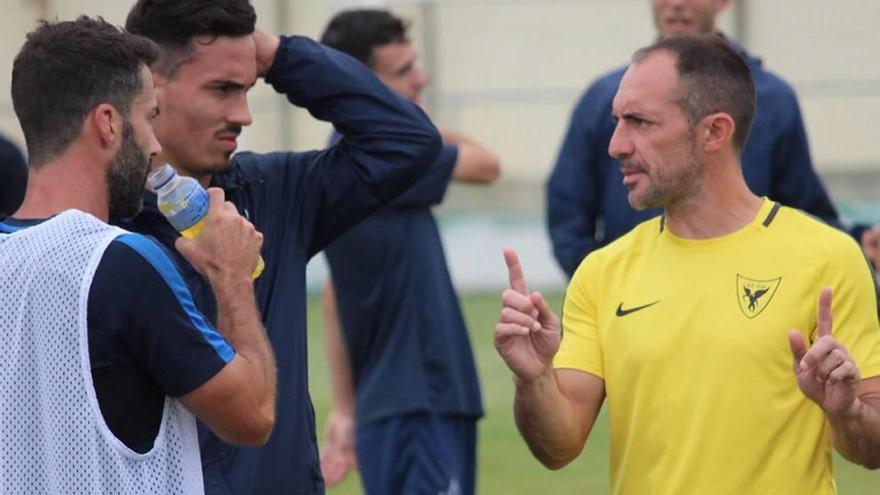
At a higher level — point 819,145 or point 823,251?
point 823,251

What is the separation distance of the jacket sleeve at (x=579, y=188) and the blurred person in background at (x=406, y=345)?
47cm

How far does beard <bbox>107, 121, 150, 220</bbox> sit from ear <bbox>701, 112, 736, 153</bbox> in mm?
1494

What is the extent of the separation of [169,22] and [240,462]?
109 cm

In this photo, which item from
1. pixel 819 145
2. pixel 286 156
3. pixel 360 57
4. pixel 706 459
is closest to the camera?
pixel 706 459

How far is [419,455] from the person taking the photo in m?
6.77

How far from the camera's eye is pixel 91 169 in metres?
3.73

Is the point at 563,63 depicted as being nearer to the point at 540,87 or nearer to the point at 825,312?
the point at 540,87

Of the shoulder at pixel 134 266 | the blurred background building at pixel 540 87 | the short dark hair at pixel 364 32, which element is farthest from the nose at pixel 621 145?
the blurred background building at pixel 540 87

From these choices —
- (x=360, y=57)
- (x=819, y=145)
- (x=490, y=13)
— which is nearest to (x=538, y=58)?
(x=490, y=13)

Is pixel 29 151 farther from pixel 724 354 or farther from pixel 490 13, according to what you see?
pixel 490 13

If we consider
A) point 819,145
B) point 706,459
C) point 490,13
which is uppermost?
point 706,459

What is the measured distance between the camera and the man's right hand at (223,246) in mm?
3842

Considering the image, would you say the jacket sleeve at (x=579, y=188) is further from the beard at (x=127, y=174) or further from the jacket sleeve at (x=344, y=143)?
the beard at (x=127, y=174)

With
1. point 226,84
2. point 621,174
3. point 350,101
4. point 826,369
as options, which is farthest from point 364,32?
point 826,369
